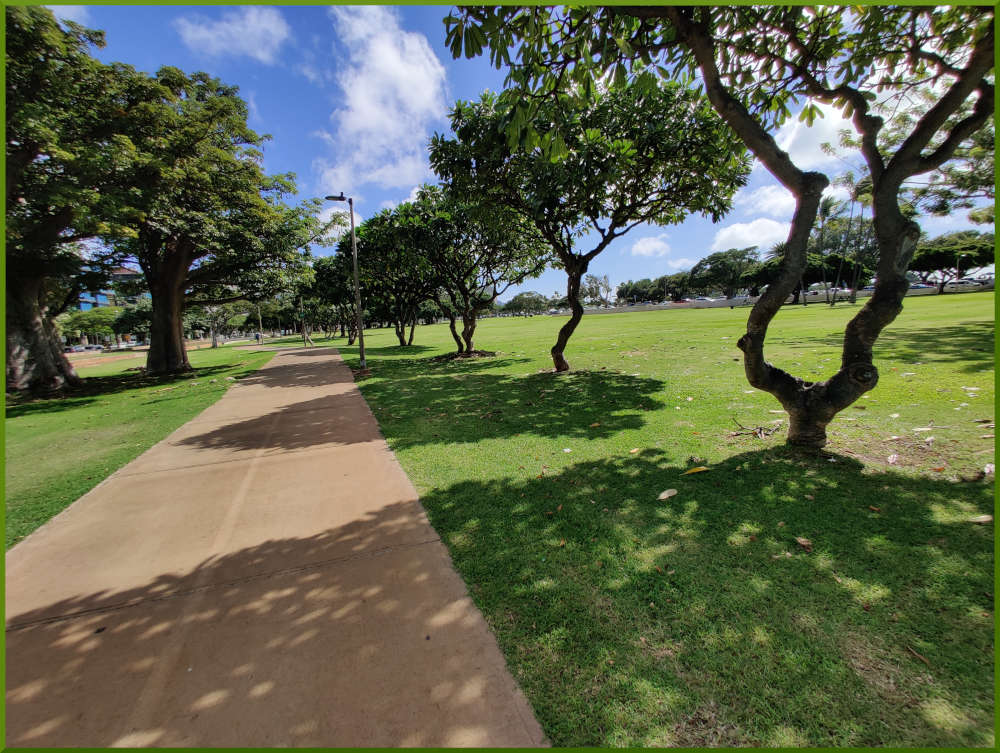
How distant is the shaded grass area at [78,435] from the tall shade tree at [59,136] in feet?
14.6

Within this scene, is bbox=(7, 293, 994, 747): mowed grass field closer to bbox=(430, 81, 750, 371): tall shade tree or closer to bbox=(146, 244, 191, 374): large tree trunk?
bbox=(430, 81, 750, 371): tall shade tree

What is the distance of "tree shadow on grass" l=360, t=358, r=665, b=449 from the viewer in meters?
6.40

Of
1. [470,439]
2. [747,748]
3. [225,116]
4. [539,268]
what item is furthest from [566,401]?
[225,116]

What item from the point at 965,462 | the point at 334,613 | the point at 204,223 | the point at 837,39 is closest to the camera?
the point at 334,613

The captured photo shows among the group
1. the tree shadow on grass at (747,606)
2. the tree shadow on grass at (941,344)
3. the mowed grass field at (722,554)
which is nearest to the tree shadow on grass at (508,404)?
the mowed grass field at (722,554)

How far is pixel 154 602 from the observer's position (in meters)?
2.87

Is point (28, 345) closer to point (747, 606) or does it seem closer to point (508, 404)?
point (508, 404)

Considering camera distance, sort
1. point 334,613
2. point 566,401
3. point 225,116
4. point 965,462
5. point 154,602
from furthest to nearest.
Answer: point 225,116 → point 566,401 → point 965,462 → point 154,602 → point 334,613

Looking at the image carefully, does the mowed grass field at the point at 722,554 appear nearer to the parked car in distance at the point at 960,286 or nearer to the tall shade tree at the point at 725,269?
the parked car in distance at the point at 960,286

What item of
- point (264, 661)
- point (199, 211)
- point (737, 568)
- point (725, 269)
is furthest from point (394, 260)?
point (725, 269)

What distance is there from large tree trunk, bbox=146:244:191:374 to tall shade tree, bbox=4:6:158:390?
4.35 m

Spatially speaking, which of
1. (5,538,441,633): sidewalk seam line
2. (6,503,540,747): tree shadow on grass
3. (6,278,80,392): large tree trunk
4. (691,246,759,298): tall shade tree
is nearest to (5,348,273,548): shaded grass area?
(6,278,80,392): large tree trunk

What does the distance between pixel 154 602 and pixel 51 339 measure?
61.2 ft

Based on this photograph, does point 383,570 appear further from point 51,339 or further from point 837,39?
point 51,339
